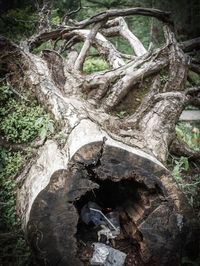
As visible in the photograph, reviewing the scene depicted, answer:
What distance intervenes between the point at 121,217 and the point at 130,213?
0.26 m

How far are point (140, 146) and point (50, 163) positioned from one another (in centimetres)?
92

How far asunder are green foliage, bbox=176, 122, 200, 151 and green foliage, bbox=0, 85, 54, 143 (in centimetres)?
276

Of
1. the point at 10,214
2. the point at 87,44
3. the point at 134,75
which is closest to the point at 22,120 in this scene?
the point at 10,214

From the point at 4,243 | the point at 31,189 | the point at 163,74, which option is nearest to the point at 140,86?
the point at 163,74

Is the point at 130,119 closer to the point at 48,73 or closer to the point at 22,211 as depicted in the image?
the point at 48,73

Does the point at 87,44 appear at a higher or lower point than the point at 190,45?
higher

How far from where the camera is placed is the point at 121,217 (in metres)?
3.30

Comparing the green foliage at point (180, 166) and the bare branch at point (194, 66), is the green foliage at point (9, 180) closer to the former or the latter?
the green foliage at point (180, 166)

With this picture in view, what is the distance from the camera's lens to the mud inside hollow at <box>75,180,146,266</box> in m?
2.94

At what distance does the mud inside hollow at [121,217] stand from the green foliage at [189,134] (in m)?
2.53

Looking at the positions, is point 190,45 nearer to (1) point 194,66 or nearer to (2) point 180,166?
(1) point 194,66

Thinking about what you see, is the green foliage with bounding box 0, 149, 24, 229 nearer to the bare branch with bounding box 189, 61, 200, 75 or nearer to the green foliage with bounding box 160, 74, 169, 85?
the green foliage with bounding box 160, 74, 169, 85

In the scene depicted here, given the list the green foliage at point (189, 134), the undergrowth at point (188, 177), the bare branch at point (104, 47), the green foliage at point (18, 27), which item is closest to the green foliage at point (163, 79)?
A: the bare branch at point (104, 47)

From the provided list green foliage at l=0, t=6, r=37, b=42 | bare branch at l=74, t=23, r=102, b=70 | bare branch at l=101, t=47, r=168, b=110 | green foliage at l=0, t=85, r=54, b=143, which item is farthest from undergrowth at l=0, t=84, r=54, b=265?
green foliage at l=0, t=6, r=37, b=42
